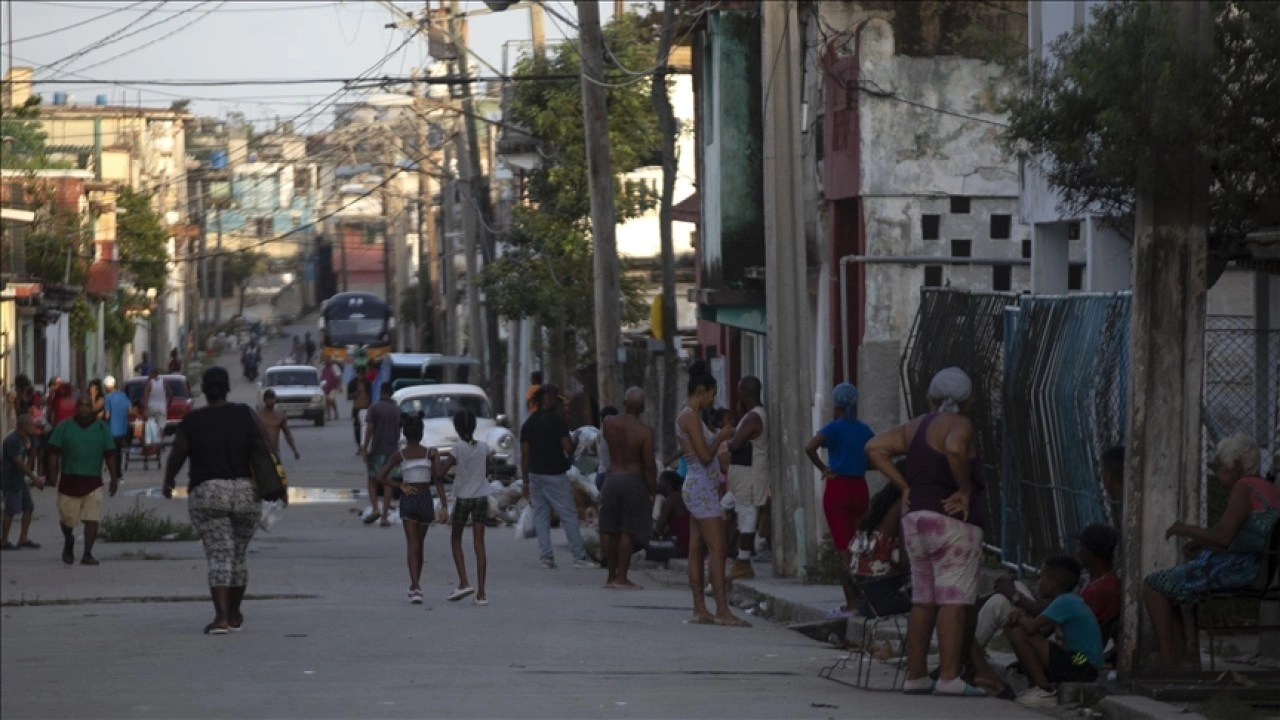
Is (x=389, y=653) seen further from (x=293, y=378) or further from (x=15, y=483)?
(x=293, y=378)

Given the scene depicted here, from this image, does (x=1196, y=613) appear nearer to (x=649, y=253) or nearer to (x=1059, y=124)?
(x=1059, y=124)

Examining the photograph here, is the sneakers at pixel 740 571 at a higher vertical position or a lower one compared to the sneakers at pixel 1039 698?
lower

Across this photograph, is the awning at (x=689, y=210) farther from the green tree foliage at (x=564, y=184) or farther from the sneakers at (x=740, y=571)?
the sneakers at (x=740, y=571)

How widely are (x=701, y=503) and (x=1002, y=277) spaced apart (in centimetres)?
873

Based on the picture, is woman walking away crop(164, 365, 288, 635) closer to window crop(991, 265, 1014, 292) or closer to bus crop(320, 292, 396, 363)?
window crop(991, 265, 1014, 292)

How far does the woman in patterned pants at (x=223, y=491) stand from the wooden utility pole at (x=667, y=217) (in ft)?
43.4

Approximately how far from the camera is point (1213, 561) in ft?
33.9

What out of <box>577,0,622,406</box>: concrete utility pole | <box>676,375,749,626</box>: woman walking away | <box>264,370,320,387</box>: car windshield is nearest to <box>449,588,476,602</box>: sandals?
<box>676,375,749,626</box>: woman walking away

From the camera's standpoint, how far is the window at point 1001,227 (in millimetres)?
22688

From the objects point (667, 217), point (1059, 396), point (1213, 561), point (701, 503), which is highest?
point (667, 217)

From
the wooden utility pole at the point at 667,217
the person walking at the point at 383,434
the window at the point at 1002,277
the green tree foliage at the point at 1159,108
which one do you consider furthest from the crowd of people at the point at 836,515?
the wooden utility pole at the point at 667,217

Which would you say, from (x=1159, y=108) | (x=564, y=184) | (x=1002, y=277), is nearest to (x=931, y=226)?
(x=1002, y=277)

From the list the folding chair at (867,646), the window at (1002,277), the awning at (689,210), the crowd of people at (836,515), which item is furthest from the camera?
the awning at (689,210)

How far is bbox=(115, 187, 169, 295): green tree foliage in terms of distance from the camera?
6981cm
